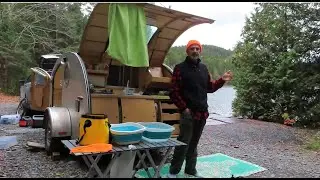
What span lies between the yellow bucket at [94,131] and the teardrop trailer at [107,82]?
0.73 meters

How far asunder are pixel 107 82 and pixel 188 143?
8.09 ft

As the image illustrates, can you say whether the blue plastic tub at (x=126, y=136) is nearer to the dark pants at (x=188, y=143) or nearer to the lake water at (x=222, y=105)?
the dark pants at (x=188, y=143)

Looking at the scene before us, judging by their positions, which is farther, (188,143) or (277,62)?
(277,62)

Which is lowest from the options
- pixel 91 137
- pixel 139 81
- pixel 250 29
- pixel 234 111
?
pixel 234 111

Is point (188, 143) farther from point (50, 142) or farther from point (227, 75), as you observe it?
point (50, 142)

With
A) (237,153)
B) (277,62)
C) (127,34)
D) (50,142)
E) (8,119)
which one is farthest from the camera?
(277,62)

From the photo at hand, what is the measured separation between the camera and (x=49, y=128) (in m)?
4.93

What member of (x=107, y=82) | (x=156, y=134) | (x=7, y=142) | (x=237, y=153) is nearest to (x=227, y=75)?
(x=156, y=134)

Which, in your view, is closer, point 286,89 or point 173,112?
point 173,112

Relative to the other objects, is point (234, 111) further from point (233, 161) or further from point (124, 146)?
point (124, 146)

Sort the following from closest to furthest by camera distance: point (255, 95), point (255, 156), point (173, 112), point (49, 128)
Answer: point (49, 128), point (173, 112), point (255, 156), point (255, 95)

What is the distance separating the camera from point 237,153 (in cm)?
592

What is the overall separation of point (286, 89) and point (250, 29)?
296cm

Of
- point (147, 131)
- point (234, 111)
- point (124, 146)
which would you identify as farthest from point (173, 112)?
point (234, 111)
